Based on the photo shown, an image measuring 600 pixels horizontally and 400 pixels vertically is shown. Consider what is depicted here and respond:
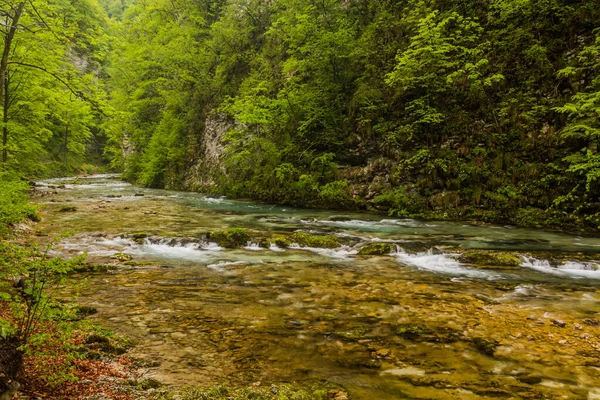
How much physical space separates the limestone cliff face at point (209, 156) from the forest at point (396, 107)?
0.20 metres

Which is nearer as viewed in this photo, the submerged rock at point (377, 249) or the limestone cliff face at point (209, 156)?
the submerged rock at point (377, 249)

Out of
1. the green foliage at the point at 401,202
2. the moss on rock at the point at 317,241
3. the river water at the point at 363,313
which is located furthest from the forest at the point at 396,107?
the moss on rock at the point at 317,241

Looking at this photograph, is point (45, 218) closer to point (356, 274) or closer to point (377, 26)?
point (356, 274)

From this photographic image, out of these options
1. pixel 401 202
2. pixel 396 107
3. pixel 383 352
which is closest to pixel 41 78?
pixel 383 352

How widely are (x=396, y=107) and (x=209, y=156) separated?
17.2 metres

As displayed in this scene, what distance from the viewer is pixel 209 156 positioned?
29.8m

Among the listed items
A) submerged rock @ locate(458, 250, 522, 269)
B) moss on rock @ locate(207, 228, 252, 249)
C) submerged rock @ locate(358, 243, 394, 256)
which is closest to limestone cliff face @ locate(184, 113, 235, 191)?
moss on rock @ locate(207, 228, 252, 249)

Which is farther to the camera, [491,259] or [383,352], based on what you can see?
[491,259]

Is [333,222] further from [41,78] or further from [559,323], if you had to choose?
[41,78]

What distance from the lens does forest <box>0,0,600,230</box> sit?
37.9 feet

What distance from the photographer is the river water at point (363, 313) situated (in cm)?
393

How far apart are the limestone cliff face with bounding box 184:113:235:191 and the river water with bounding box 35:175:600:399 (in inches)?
682

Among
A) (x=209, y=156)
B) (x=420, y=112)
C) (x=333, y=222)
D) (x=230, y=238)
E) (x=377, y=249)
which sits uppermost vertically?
(x=420, y=112)

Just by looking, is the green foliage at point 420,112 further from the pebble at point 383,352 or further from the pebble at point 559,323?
the pebble at point 559,323
